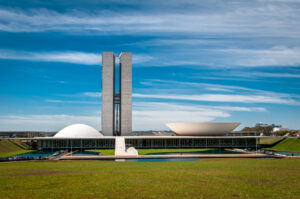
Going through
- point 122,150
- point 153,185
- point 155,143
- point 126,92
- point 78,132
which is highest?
point 126,92

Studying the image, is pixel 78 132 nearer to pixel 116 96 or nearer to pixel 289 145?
pixel 116 96

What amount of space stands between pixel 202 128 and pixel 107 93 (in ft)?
81.9

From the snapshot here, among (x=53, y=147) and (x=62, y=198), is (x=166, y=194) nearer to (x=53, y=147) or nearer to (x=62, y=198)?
(x=62, y=198)

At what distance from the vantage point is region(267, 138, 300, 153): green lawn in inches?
2406

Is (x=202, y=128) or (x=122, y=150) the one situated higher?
(x=202, y=128)

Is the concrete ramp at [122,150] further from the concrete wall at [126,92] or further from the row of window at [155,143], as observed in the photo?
the concrete wall at [126,92]

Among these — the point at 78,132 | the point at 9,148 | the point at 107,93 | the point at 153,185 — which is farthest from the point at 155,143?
the point at 153,185

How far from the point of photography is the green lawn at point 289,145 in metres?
61.1

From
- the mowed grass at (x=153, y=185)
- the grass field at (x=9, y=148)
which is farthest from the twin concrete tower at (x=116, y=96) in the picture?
the mowed grass at (x=153, y=185)

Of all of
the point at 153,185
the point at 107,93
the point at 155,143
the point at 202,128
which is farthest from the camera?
the point at 107,93

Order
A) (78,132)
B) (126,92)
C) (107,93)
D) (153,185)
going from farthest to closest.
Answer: (126,92) < (107,93) < (78,132) < (153,185)

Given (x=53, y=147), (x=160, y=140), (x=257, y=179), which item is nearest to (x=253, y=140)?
(x=160, y=140)

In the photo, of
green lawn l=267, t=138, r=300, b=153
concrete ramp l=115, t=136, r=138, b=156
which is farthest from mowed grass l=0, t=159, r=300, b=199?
green lawn l=267, t=138, r=300, b=153

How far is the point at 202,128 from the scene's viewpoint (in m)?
65.5
